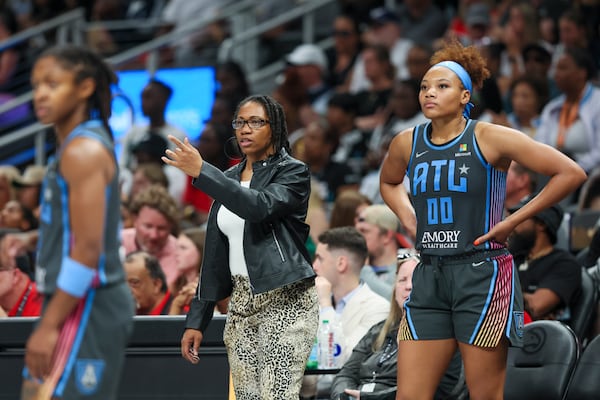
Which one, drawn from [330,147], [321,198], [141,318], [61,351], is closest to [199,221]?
[321,198]

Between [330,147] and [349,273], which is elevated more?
[330,147]

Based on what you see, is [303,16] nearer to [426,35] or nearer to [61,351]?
[426,35]

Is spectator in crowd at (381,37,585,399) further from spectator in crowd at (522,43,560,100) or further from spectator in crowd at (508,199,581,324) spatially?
spectator in crowd at (522,43,560,100)

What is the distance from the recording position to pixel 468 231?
4.91m

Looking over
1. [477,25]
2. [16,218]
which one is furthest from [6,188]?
[477,25]

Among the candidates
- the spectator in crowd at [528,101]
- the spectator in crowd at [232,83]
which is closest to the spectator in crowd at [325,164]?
the spectator in crowd at [232,83]

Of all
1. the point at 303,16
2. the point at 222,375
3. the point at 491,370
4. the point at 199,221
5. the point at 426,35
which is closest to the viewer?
the point at 491,370

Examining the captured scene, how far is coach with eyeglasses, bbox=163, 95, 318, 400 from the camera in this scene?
4969 millimetres

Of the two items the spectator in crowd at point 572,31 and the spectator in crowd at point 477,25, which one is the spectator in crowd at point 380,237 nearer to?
the spectator in crowd at point 572,31

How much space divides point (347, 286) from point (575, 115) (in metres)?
3.79

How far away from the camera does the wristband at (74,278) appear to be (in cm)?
367

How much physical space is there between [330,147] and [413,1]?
8.06 ft

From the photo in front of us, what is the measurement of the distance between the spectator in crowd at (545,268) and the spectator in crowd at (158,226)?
2.58m

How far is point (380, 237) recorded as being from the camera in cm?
809
